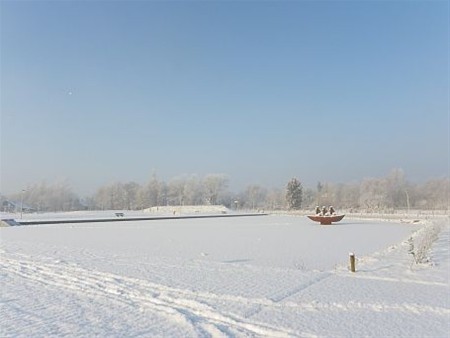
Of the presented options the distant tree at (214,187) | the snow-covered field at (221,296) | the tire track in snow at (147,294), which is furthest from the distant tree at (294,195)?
the tire track in snow at (147,294)

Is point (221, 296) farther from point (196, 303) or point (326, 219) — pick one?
point (326, 219)

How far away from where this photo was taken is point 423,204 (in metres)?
94.2

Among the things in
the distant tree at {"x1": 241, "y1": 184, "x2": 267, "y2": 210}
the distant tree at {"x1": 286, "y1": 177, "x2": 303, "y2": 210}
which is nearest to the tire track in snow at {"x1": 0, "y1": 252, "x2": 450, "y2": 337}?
the distant tree at {"x1": 286, "y1": 177, "x2": 303, "y2": 210}

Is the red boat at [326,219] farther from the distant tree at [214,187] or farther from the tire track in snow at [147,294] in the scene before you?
the distant tree at [214,187]

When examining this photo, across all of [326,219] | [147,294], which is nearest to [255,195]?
[326,219]

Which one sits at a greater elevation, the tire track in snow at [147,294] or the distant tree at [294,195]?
the distant tree at [294,195]

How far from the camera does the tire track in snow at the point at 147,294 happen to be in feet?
20.5

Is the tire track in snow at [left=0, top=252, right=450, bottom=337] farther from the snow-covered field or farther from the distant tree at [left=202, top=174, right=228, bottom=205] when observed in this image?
the distant tree at [left=202, top=174, right=228, bottom=205]

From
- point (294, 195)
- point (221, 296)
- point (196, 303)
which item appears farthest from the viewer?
point (294, 195)

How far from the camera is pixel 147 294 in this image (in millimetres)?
8508

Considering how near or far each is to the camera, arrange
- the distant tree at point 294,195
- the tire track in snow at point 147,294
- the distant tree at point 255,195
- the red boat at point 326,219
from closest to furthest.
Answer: the tire track in snow at point 147,294 < the red boat at point 326,219 < the distant tree at point 294,195 < the distant tree at point 255,195

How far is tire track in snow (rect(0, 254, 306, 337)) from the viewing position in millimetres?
6246

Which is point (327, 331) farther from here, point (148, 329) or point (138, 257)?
point (138, 257)

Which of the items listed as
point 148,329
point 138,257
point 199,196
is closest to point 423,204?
point 199,196
